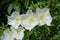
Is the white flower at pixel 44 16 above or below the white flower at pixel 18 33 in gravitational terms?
above

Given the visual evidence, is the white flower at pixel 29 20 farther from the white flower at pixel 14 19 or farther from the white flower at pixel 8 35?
the white flower at pixel 8 35

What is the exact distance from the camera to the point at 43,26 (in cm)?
193

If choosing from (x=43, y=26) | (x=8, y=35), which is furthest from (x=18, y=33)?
(x=43, y=26)

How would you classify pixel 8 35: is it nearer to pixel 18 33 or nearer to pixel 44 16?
pixel 18 33

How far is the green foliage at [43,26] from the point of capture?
76.2 inches

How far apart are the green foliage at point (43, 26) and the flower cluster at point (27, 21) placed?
5 cm

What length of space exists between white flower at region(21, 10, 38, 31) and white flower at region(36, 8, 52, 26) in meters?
0.04

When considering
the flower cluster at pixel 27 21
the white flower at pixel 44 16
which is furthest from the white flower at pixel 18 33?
the white flower at pixel 44 16

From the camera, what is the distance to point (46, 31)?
1.95 m

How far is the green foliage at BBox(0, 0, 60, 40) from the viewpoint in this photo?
193cm

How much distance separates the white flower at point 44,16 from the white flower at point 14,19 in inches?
7.0

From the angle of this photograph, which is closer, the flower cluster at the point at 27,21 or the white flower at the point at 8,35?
the flower cluster at the point at 27,21

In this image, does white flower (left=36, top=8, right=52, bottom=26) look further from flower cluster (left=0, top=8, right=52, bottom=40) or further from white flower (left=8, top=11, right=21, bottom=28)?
white flower (left=8, top=11, right=21, bottom=28)

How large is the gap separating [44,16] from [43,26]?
84 mm
